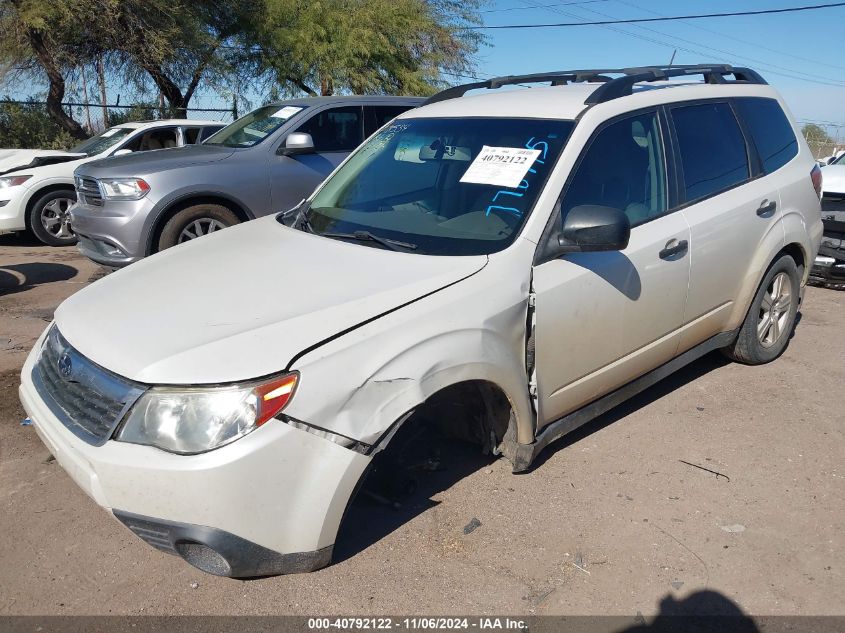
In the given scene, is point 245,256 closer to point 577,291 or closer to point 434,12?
point 577,291

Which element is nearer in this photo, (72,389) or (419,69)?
(72,389)

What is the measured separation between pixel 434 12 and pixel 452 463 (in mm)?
21842

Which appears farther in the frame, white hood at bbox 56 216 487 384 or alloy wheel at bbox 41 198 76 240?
alloy wheel at bbox 41 198 76 240

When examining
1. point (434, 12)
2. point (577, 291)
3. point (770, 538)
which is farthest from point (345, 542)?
point (434, 12)

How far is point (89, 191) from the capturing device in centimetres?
707

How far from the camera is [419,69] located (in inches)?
855

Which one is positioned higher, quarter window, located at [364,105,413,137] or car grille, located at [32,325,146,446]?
quarter window, located at [364,105,413,137]

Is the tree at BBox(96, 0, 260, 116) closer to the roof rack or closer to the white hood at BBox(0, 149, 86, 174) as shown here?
the white hood at BBox(0, 149, 86, 174)

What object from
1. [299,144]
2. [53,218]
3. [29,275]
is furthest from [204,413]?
[53,218]

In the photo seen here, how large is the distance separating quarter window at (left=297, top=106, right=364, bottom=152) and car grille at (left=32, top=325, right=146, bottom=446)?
508 centimetres

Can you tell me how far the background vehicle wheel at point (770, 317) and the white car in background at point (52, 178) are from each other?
7.62 m

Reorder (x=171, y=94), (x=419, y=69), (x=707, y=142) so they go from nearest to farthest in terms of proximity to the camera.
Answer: (x=707, y=142) → (x=171, y=94) → (x=419, y=69)

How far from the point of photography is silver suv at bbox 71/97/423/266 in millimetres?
6641

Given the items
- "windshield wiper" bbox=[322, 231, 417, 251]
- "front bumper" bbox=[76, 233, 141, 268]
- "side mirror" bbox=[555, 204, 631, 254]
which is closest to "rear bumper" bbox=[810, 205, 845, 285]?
"side mirror" bbox=[555, 204, 631, 254]
